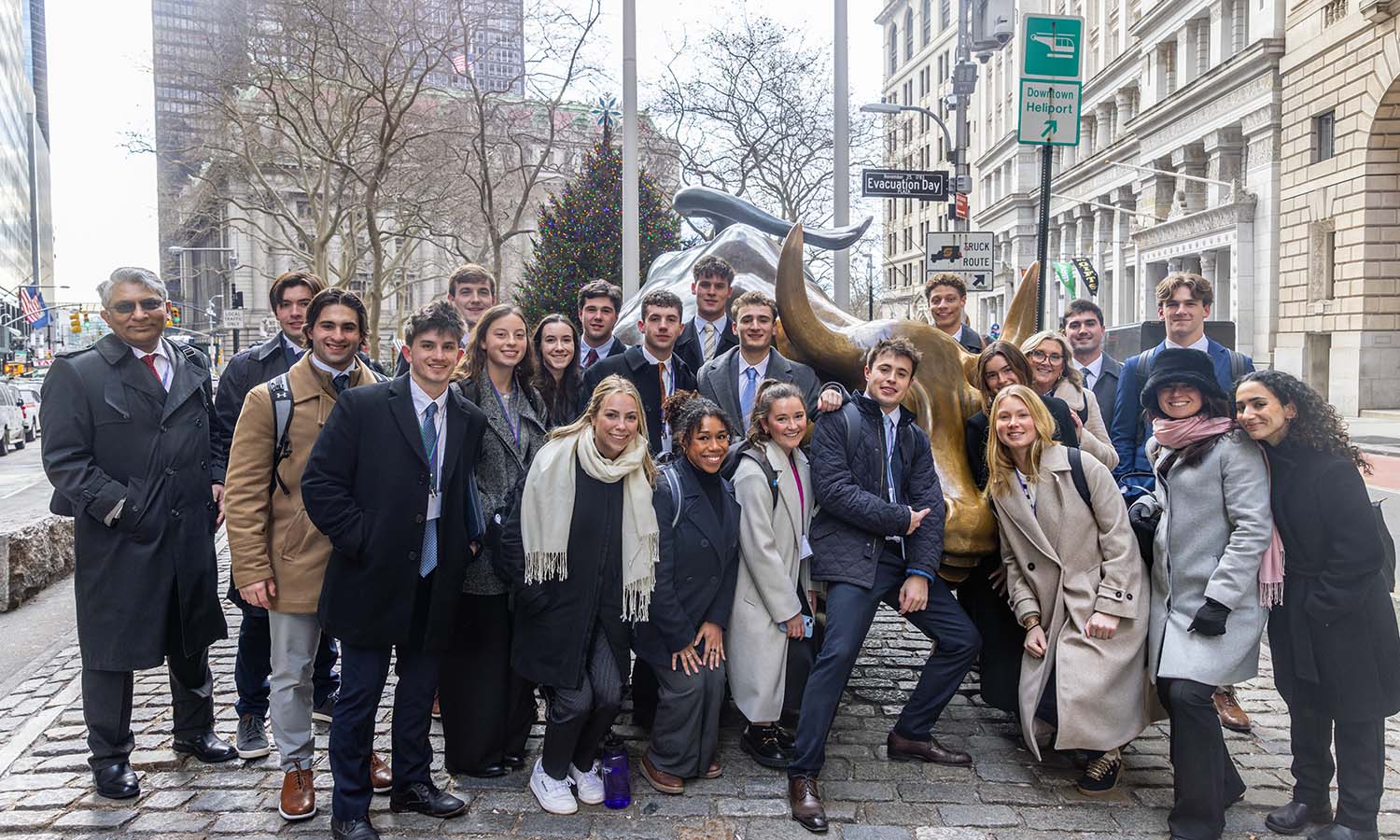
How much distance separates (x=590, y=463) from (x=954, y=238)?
8.46m

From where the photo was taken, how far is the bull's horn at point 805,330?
16.3ft

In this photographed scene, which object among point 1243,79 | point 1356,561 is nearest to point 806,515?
point 1356,561

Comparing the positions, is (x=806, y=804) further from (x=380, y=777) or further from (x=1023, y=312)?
(x=1023, y=312)

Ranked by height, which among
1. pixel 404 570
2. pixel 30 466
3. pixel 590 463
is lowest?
pixel 30 466

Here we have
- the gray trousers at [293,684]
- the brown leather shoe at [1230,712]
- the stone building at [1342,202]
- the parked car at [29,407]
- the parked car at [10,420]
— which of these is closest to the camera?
the gray trousers at [293,684]

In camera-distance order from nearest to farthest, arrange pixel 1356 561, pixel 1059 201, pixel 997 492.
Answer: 1. pixel 1356 561
2. pixel 997 492
3. pixel 1059 201

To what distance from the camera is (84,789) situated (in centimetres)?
414

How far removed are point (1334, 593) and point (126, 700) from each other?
4.85m

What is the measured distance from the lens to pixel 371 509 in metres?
3.69

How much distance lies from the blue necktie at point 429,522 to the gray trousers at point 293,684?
22.8 inches

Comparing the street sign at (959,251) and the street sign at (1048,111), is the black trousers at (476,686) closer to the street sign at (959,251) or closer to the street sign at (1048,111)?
the street sign at (1048,111)

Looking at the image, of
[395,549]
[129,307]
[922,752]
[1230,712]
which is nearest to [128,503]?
[129,307]

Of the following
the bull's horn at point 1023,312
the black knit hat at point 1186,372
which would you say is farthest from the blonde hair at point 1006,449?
the bull's horn at point 1023,312

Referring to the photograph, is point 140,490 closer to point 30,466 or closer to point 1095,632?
point 1095,632
